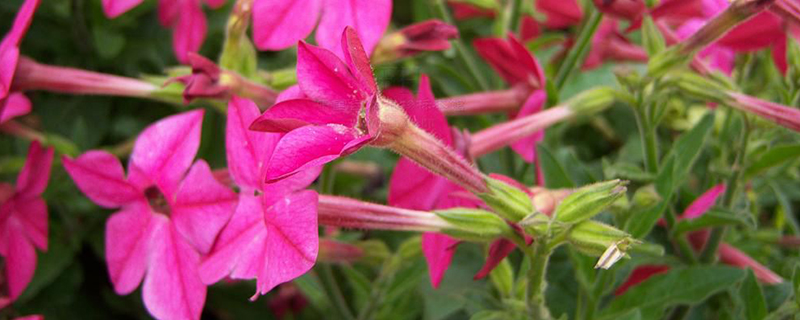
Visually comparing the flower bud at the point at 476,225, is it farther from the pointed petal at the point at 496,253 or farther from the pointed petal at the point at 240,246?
the pointed petal at the point at 240,246

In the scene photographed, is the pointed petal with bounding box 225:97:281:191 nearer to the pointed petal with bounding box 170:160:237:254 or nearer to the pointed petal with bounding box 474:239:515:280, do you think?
the pointed petal with bounding box 170:160:237:254

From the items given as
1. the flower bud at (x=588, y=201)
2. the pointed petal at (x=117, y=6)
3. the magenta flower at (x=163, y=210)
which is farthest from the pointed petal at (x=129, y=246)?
the flower bud at (x=588, y=201)

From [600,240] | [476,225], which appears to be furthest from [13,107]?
[600,240]

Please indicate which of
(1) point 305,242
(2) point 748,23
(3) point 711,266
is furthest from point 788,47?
(1) point 305,242

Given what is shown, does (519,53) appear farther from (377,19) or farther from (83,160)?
(83,160)

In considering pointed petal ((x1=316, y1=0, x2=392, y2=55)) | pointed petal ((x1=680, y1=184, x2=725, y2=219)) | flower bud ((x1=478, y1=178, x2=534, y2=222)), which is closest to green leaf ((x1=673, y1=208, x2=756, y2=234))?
pointed petal ((x1=680, y1=184, x2=725, y2=219))

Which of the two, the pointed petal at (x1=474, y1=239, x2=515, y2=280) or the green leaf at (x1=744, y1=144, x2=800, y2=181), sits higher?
the green leaf at (x1=744, y1=144, x2=800, y2=181)

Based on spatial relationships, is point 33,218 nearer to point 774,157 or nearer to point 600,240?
point 600,240
